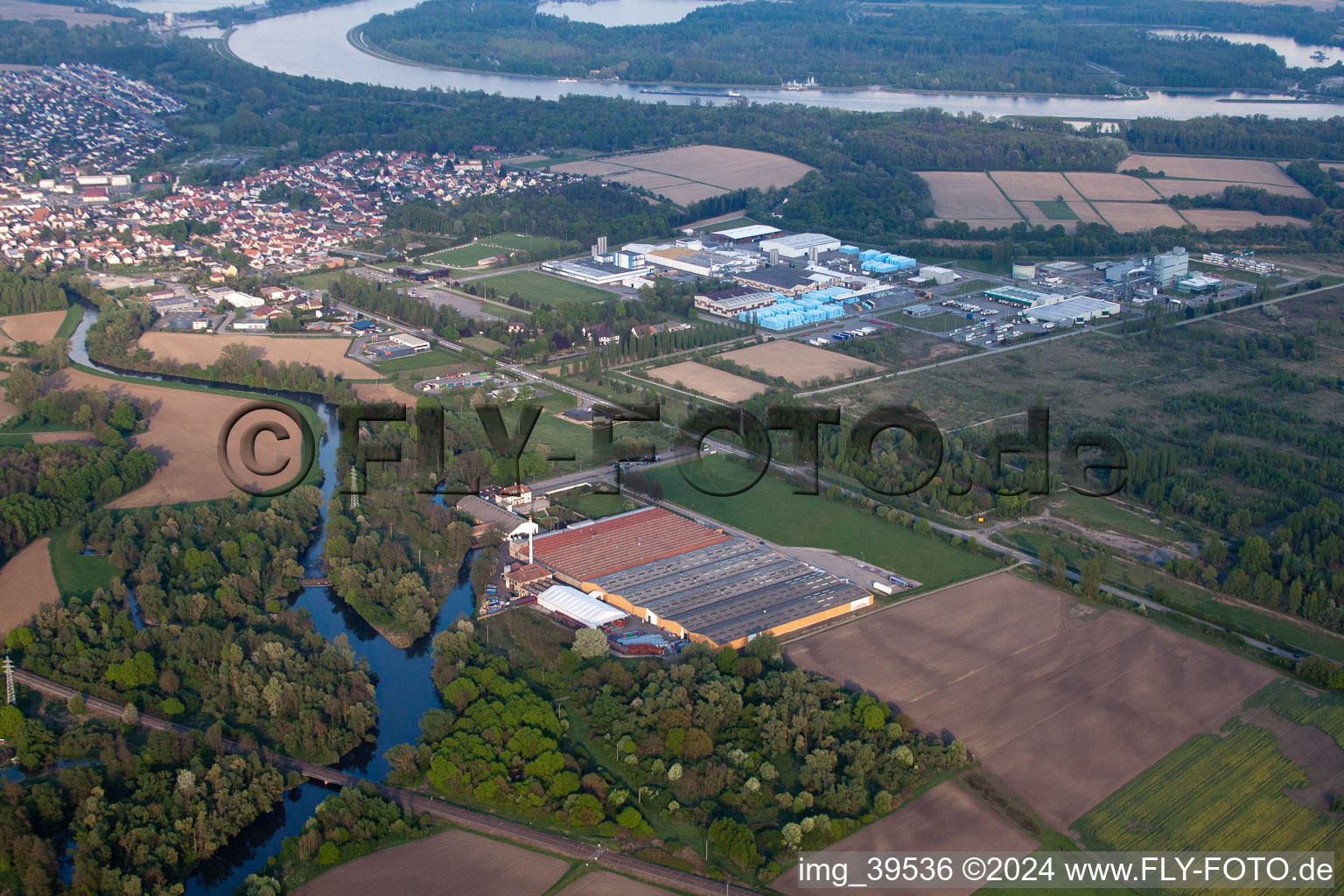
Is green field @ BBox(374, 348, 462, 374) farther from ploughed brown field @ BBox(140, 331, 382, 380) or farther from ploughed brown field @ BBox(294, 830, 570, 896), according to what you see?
ploughed brown field @ BBox(294, 830, 570, 896)

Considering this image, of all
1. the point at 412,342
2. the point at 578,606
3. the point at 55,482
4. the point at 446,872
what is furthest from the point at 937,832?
the point at 412,342

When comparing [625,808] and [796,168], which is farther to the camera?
[796,168]

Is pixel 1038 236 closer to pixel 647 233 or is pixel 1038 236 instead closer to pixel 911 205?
pixel 911 205

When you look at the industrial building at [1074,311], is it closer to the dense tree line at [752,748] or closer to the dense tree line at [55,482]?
the dense tree line at [752,748]

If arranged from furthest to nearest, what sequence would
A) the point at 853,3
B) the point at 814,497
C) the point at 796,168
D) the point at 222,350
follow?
the point at 853,3, the point at 796,168, the point at 222,350, the point at 814,497

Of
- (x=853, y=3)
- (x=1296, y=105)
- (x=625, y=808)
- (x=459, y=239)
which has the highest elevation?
(x=853, y=3)

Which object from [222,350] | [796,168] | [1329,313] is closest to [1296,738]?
[1329,313]

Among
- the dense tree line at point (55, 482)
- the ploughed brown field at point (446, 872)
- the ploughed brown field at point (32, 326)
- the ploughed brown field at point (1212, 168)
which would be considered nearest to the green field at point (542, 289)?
the ploughed brown field at point (32, 326)
